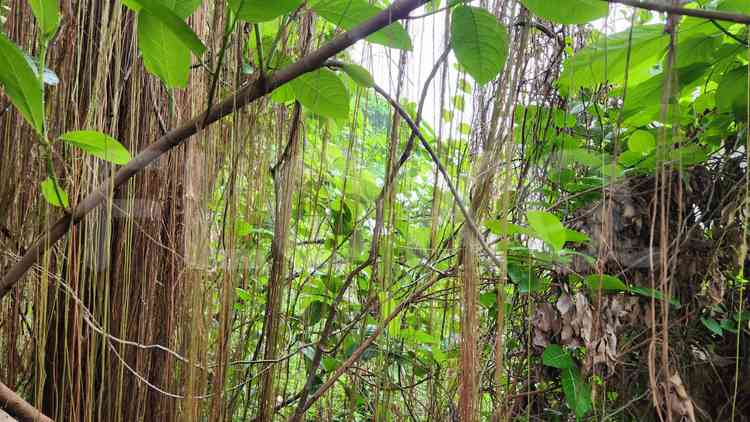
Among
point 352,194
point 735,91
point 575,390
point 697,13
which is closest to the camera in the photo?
point 697,13

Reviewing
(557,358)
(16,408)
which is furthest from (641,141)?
(16,408)

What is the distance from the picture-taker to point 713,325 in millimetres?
924

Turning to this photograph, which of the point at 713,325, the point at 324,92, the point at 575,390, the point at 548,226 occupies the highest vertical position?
the point at 324,92

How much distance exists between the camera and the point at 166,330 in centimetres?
82

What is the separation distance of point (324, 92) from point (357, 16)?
109 mm

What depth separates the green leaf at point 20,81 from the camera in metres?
0.41

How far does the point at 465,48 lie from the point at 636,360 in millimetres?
841

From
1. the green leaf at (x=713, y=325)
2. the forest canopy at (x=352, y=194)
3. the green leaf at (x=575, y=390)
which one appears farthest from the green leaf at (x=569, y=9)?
the green leaf at (x=713, y=325)

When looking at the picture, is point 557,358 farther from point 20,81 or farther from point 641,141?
point 20,81

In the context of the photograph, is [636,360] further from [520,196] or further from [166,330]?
[166,330]

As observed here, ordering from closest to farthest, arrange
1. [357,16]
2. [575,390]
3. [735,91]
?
1. [357,16]
2. [735,91]
3. [575,390]

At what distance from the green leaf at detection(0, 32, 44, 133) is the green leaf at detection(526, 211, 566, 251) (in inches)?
21.8

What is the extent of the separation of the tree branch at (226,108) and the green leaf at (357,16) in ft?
0.09

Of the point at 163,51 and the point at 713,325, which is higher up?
the point at 163,51
